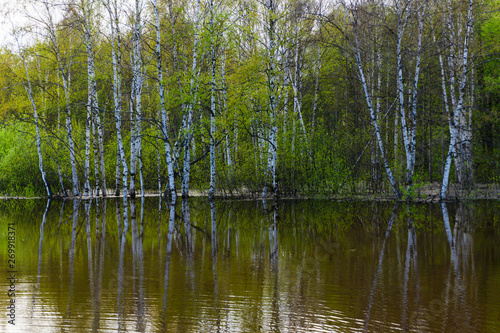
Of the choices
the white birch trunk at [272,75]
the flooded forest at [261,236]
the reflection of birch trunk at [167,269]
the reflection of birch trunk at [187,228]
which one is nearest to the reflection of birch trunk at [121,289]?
the flooded forest at [261,236]

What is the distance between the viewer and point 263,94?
20.5 m

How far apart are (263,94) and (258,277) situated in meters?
14.2

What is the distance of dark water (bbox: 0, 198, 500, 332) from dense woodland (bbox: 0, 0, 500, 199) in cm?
673

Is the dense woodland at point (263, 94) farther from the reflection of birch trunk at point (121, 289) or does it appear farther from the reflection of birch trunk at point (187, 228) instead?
the reflection of birch trunk at point (121, 289)

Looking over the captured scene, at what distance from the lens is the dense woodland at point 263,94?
1980 cm

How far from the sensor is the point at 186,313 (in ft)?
17.6

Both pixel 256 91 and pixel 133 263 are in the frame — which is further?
pixel 256 91

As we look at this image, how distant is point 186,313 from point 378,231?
7.81 m

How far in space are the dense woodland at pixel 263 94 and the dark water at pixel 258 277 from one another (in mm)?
6727

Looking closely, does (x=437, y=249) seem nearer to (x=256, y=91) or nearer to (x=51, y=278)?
(x=51, y=278)

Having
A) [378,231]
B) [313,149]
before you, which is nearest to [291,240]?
[378,231]

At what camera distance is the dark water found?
5156mm

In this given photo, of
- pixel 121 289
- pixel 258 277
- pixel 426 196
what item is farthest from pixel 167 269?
pixel 426 196

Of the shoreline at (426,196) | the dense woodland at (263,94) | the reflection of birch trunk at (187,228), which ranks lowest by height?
the reflection of birch trunk at (187,228)
